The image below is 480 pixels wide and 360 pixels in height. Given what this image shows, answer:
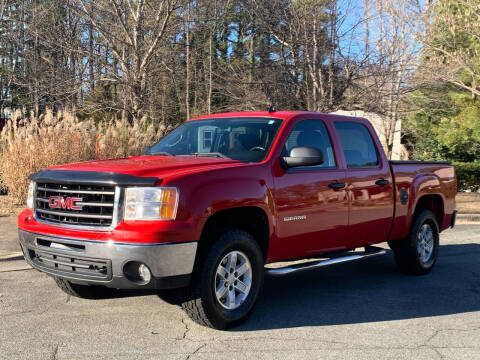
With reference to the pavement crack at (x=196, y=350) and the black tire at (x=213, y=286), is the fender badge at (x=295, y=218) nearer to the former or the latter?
the black tire at (x=213, y=286)

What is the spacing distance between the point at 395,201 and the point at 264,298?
206cm

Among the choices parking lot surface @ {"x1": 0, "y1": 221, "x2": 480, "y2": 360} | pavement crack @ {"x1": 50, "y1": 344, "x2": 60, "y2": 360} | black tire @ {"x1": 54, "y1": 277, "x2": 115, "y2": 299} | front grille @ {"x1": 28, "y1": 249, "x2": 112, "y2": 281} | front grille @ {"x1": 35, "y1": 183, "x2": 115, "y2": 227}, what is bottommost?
parking lot surface @ {"x1": 0, "y1": 221, "x2": 480, "y2": 360}

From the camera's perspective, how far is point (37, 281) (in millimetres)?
6688

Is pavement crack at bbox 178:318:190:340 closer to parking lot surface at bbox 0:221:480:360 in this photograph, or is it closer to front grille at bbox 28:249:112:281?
parking lot surface at bbox 0:221:480:360

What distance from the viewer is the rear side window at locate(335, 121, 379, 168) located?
6.52m

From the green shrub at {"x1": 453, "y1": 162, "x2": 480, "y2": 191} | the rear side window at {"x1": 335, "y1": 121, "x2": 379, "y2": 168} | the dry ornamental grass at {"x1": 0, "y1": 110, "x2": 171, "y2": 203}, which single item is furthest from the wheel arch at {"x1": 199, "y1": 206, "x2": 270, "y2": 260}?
the green shrub at {"x1": 453, "y1": 162, "x2": 480, "y2": 191}

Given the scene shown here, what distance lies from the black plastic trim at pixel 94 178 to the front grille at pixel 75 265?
61 cm

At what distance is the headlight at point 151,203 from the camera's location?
14.9 ft

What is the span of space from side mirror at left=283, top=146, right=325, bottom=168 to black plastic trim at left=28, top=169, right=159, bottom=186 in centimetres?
145

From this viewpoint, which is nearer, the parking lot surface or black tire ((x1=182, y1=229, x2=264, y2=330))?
the parking lot surface

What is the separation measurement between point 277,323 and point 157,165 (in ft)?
5.81

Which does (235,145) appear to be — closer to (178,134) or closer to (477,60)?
(178,134)

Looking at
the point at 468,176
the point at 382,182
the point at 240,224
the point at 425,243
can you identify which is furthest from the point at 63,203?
the point at 468,176

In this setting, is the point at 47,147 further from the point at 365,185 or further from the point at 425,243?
the point at 425,243
